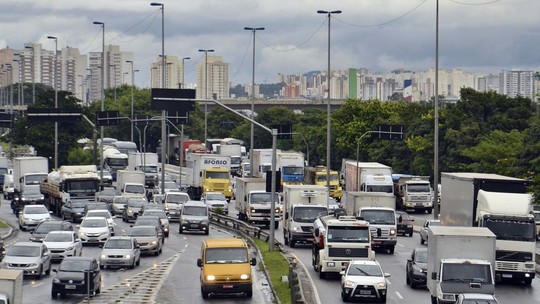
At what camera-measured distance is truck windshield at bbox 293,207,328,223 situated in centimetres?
5725

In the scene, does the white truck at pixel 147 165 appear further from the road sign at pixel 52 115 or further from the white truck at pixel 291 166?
the road sign at pixel 52 115

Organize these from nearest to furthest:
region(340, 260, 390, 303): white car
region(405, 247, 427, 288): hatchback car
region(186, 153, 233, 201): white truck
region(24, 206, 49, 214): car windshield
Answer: region(340, 260, 390, 303): white car → region(405, 247, 427, 288): hatchback car → region(24, 206, 49, 214): car windshield → region(186, 153, 233, 201): white truck

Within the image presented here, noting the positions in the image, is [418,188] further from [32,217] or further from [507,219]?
[507,219]

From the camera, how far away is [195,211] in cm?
6869

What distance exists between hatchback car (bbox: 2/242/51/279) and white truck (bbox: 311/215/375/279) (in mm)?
10407

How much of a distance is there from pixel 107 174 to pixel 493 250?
265 feet

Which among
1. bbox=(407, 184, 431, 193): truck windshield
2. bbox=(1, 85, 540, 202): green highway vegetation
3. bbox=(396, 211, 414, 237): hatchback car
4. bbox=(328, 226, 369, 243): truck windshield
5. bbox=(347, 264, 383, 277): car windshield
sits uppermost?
bbox=(1, 85, 540, 202): green highway vegetation

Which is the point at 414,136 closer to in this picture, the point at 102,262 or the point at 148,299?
the point at 102,262

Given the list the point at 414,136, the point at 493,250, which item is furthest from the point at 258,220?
the point at 414,136

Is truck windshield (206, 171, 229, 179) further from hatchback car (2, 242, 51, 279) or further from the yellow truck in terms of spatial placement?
hatchback car (2, 242, 51, 279)

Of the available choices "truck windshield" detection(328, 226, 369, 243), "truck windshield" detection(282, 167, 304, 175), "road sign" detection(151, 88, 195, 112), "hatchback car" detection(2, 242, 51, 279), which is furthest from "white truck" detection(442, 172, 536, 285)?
"truck windshield" detection(282, 167, 304, 175)

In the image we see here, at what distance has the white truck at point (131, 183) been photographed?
86500 millimetres

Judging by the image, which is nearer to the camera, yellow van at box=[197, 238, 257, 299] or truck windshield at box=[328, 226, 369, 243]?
yellow van at box=[197, 238, 257, 299]

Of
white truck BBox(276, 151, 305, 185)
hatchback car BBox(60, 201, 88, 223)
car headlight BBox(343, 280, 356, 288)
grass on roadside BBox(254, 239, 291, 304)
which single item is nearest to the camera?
car headlight BBox(343, 280, 356, 288)
